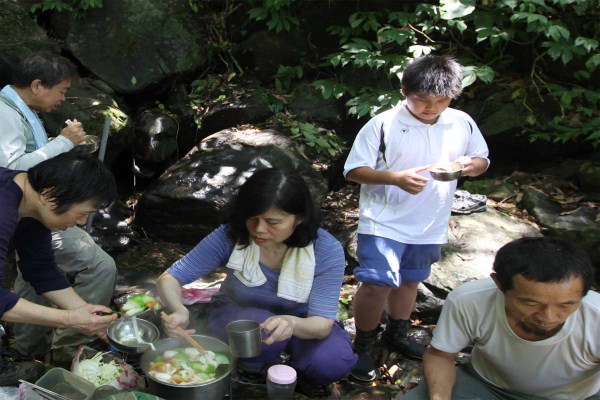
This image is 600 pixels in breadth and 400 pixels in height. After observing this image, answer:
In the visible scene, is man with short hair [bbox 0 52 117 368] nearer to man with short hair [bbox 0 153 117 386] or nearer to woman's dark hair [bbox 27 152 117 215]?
man with short hair [bbox 0 153 117 386]

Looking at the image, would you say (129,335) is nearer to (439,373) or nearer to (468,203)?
(439,373)

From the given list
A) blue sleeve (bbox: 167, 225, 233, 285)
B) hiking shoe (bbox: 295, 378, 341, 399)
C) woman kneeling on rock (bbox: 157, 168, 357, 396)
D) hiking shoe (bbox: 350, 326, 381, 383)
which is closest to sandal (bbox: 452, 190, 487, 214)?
hiking shoe (bbox: 350, 326, 381, 383)

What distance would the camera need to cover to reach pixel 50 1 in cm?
→ 720

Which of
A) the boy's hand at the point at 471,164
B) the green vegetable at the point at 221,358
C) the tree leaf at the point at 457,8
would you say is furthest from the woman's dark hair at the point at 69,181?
the tree leaf at the point at 457,8

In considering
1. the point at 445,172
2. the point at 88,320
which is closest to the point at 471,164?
the point at 445,172

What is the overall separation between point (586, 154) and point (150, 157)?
202 inches

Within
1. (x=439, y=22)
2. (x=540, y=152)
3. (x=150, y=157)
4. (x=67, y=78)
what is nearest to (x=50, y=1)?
(x=150, y=157)

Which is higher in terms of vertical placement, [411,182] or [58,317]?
[411,182]

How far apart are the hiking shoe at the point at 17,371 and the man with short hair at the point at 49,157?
0.69 feet

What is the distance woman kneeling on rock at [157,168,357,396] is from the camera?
3016 millimetres

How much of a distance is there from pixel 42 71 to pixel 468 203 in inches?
159

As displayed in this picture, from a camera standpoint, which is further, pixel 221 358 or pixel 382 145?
pixel 382 145

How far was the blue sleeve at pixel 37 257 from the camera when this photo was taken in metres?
3.08

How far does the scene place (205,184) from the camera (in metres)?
5.82
